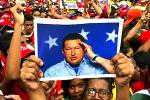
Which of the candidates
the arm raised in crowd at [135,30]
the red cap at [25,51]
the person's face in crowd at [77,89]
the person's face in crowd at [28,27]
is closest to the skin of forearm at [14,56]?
the red cap at [25,51]

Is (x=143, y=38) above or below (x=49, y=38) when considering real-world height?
below

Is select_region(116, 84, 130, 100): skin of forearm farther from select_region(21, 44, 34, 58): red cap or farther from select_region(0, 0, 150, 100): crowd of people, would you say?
select_region(21, 44, 34, 58): red cap

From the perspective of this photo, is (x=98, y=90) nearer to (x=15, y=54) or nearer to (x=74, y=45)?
(x=74, y=45)

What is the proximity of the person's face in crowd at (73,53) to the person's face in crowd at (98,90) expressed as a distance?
423 mm

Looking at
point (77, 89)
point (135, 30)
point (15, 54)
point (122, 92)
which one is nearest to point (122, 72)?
point (122, 92)

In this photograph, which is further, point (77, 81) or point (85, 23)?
point (77, 81)

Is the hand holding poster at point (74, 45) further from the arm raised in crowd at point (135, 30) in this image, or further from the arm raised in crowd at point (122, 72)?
the arm raised in crowd at point (135, 30)

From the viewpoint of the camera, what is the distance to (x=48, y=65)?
257 cm

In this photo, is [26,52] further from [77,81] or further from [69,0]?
[69,0]

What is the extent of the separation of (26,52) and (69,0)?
11396 millimetres

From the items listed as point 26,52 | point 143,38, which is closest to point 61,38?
point 26,52

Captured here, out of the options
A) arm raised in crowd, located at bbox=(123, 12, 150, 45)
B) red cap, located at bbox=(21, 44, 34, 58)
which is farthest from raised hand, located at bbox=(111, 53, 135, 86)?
arm raised in crowd, located at bbox=(123, 12, 150, 45)

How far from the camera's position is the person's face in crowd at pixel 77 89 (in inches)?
122

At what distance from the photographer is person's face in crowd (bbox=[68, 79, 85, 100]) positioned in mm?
3105
